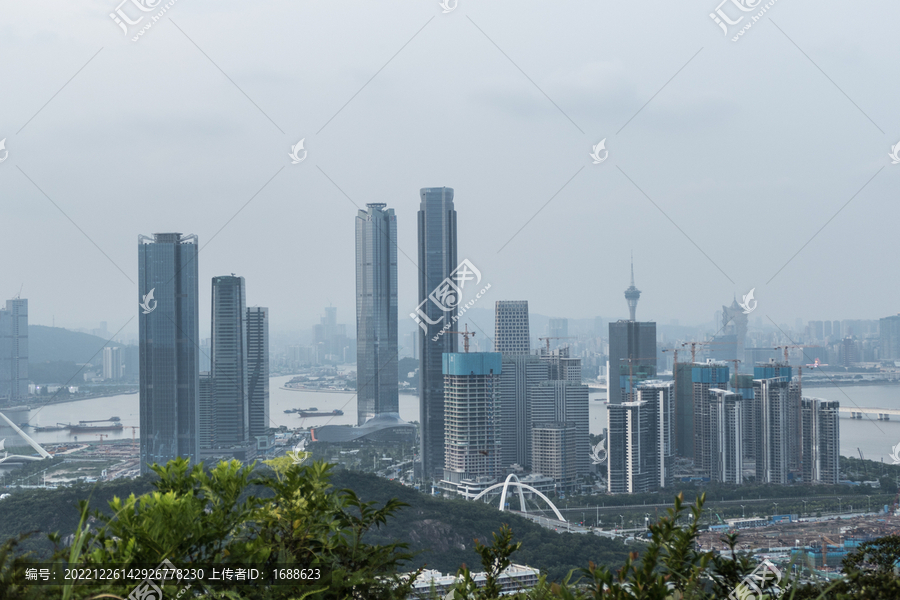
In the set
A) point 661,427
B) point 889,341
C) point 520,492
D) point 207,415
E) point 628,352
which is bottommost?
point 520,492

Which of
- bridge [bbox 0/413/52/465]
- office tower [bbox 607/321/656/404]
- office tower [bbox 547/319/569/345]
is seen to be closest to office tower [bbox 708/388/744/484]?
office tower [bbox 607/321/656/404]

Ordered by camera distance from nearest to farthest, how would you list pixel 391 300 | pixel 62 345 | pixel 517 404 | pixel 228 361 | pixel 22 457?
pixel 22 457 → pixel 228 361 → pixel 517 404 → pixel 62 345 → pixel 391 300

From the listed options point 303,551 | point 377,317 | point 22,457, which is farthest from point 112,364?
point 303,551

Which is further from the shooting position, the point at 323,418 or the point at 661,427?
the point at 323,418

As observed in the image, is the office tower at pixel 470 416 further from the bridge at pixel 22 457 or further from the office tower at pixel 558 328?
the bridge at pixel 22 457

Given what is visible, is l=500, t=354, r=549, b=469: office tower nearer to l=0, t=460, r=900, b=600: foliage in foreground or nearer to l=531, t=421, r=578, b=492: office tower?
l=531, t=421, r=578, b=492: office tower

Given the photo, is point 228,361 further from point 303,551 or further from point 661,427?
point 303,551
